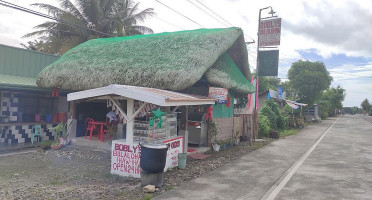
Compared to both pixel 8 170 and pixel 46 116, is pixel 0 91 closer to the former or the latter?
pixel 46 116

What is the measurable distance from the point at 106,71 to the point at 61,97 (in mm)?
3776

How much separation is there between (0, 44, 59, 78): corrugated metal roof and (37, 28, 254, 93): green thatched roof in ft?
3.68

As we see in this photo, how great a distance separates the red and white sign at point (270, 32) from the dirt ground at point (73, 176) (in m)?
7.14

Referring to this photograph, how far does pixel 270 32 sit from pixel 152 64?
747 cm

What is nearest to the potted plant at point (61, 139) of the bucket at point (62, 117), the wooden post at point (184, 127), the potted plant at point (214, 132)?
the bucket at point (62, 117)

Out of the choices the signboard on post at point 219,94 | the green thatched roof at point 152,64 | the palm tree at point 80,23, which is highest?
the palm tree at point 80,23

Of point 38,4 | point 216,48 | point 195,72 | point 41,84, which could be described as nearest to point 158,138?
point 195,72

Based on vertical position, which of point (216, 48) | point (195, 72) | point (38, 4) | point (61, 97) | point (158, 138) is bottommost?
point (158, 138)

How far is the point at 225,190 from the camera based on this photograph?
6684 millimetres

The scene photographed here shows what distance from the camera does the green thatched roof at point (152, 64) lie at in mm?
10719

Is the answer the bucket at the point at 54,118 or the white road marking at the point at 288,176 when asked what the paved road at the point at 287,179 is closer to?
the white road marking at the point at 288,176

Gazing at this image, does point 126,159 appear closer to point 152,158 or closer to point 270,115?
point 152,158

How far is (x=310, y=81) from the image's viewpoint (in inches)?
1455

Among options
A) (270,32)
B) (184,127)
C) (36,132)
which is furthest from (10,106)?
(270,32)
